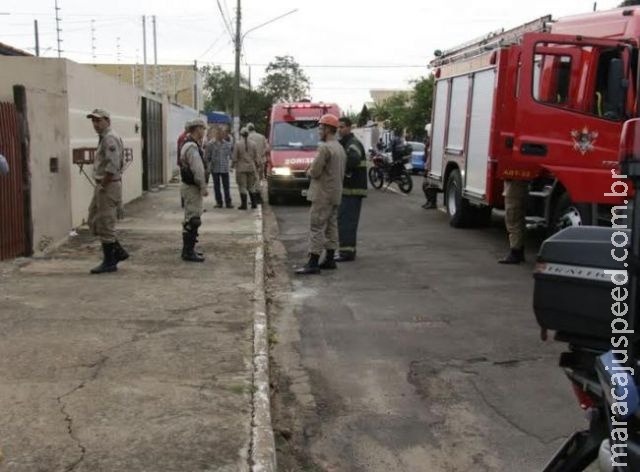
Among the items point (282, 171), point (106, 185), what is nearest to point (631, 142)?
point (106, 185)

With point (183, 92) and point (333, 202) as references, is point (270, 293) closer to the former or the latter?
point (333, 202)

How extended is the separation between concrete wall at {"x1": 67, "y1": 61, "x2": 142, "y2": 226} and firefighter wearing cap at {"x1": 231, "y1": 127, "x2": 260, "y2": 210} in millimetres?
2303

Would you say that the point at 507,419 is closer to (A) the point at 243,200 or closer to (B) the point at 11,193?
(B) the point at 11,193

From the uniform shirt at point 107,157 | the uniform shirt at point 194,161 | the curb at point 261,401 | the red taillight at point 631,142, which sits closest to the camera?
the red taillight at point 631,142

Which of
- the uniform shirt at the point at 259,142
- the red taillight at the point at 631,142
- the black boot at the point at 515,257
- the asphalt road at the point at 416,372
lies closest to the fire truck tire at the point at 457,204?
the black boot at the point at 515,257

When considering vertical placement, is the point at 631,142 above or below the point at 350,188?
above

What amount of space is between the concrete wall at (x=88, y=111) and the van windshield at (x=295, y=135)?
337 cm

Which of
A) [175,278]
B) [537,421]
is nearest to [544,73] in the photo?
[175,278]

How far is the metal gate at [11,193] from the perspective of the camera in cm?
821

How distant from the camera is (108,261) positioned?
26.7 feet

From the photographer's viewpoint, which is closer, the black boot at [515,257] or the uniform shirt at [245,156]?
the black boot at [515,257]

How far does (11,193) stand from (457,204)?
7.23 metres

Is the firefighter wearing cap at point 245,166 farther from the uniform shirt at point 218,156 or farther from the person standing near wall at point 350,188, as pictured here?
the person standing near wall at point 350,188

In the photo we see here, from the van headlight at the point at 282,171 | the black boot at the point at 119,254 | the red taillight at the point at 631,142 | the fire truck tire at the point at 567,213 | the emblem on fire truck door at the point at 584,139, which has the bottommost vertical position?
the black boot at the point at 119,254
